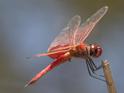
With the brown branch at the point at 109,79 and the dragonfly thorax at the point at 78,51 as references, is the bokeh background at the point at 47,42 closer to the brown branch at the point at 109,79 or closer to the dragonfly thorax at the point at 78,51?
the dragonfly thorax at the point at 78,51

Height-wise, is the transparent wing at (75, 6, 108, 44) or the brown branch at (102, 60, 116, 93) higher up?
the transparent wing at (75, 6, 108, 44)

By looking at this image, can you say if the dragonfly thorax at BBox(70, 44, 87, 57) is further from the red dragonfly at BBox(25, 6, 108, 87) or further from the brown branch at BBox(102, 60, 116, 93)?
the brown branch at BBox(102, 60, 116, 93)

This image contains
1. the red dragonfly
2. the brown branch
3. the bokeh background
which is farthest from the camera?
the bokeh background

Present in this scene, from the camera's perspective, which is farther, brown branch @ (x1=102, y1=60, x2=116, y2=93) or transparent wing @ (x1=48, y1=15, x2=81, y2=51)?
transparent wing @ (x1=48, y1=15, x2=81, y2=51)

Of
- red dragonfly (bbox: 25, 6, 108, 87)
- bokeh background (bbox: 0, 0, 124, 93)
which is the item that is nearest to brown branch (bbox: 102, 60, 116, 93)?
red dragonfly (bbox: 25, 6, 108, 87)

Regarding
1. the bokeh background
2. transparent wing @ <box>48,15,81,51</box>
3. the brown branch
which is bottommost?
the brown branch

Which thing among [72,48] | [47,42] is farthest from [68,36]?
[47,42]

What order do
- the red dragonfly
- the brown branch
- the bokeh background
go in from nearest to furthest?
the brown branch < the red dragonfly < the bokeh background

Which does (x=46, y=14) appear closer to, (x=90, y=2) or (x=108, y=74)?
(x=90, y=2)

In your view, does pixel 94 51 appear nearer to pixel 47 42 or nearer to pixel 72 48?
pixel 72 48
